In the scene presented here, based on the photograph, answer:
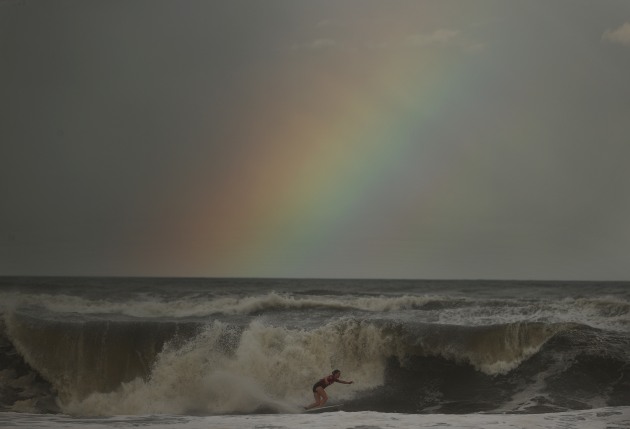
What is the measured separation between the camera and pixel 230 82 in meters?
6.01

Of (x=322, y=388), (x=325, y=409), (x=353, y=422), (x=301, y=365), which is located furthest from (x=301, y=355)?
(x=353, y=422)

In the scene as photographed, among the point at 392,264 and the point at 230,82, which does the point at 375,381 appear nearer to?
the point at 392,264

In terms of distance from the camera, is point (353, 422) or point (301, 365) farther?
point (301, 365)

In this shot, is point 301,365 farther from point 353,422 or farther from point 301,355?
point 353,422

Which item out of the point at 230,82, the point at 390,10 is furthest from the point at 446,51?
the point at 230,82

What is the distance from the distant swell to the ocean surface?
1cm

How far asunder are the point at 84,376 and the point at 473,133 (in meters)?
4.58

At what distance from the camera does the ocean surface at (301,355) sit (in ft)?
16.7

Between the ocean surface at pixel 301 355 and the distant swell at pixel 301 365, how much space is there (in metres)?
0.01

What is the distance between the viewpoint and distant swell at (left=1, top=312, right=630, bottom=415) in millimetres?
5086

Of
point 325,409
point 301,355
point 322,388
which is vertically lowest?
point 325,409

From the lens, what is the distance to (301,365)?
562cm

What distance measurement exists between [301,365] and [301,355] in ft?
0.42

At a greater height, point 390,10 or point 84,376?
point 390,10
